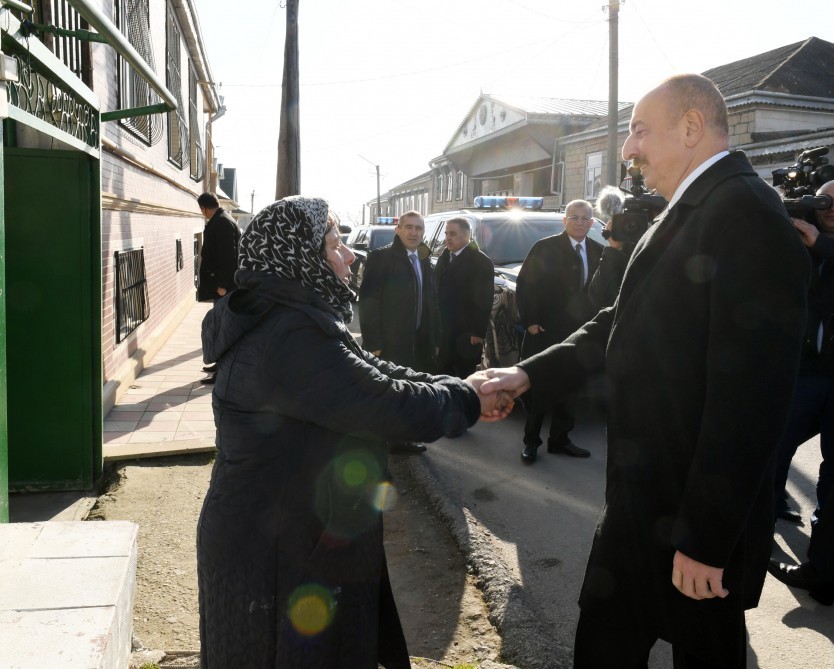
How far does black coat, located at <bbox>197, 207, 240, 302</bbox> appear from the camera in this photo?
26.6 ft

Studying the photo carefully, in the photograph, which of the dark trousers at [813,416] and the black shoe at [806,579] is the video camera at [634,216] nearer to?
the dark trousers at [813,416]

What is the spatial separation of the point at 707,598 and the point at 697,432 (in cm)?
43

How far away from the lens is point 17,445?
15.5ft

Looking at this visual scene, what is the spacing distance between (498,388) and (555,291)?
349cm

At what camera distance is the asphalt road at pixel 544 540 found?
3.25 metres

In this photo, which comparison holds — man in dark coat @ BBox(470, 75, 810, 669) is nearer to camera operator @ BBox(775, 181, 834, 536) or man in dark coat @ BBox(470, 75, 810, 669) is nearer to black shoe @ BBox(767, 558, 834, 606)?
black shoe @ BBox(767, 558, 834, 606)

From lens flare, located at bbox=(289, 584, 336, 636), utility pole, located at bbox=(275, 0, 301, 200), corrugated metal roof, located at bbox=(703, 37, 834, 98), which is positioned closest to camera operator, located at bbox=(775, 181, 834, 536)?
lens flare, located at bbox=(289, 584, 336, 636)

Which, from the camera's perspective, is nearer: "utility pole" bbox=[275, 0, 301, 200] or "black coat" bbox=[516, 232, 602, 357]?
"black coat" bbox=[516, 232, 602, 357]

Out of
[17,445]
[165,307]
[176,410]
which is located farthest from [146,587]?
[165,307]

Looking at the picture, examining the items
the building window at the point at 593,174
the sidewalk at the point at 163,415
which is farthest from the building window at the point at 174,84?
the building window at the point at 593,174

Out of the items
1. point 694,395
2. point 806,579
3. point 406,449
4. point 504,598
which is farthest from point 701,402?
point 406,449

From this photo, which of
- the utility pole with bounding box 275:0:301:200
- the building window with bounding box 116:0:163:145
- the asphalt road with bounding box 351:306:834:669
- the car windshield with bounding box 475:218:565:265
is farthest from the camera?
the utility pole with bounding box 275:0:301:200

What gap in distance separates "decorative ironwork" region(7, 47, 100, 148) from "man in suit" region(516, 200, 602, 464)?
3341 mm

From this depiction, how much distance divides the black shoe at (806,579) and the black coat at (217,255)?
19.7 ft
